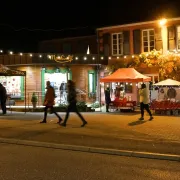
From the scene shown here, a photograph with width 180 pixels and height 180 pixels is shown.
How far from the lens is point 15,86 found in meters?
27.8

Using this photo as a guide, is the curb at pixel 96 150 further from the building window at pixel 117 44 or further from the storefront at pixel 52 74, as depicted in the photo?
the building window at pixel 117 44

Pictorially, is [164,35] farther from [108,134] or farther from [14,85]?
[108,134]

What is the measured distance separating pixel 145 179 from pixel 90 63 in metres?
20.7

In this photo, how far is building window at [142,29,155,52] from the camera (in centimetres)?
2622

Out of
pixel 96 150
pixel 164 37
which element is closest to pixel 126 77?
pixel 164 37

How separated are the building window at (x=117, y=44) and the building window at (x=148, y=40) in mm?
1802

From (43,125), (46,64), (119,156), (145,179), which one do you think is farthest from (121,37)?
(145,179)

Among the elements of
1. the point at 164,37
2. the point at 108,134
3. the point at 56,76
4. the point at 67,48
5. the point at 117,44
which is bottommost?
the point at 108,134

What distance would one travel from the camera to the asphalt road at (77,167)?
7422 millimetres

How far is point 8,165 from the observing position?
8391 mm

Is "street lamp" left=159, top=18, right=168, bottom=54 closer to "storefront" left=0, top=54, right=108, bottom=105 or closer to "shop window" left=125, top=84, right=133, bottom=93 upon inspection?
"shop window" left=125, top=84, right=133, bottom=93

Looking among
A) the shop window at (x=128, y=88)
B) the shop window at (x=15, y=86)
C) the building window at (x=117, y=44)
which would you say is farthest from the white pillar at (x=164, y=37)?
the shop window at (x=15, y=86)

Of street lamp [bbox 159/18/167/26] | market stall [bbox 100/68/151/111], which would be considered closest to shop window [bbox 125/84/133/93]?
street lamp [bbox 159/18/167/26]

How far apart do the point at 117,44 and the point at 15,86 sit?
817 cm
